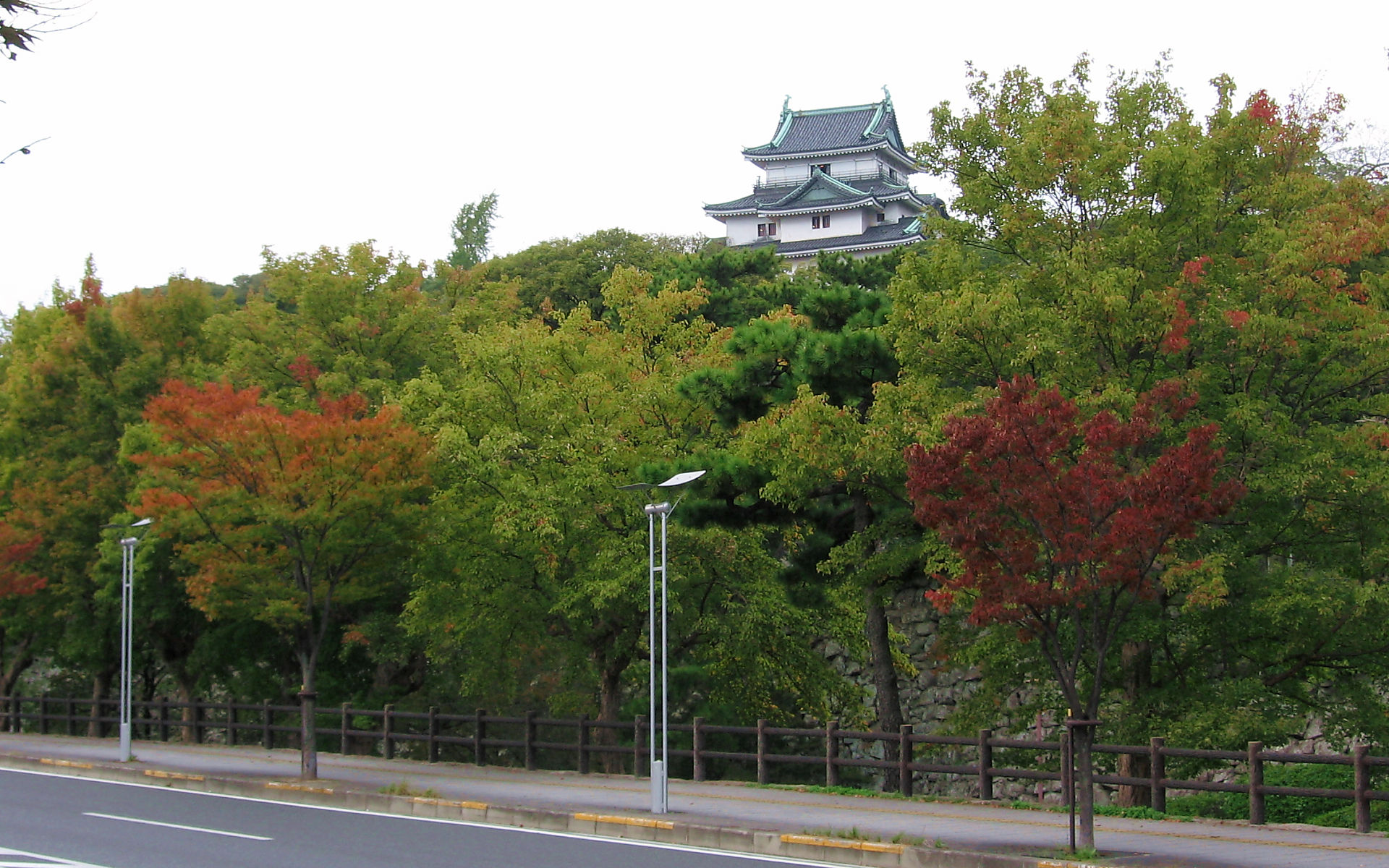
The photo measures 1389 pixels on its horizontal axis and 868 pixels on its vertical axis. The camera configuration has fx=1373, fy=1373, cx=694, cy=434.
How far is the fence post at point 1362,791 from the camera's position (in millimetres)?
14938

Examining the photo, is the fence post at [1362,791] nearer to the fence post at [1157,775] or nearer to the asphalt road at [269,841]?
the fence post at [1157,775]

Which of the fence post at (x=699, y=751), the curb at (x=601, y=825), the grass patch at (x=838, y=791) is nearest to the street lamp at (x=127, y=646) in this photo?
the curb at (x=601, y=825)

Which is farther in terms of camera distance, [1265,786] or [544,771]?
[544,771]

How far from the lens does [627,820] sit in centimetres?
1647

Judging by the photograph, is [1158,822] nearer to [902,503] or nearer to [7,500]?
[902,503]

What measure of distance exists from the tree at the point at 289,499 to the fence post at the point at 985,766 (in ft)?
34.3

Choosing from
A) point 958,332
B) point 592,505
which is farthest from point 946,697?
point 958,332

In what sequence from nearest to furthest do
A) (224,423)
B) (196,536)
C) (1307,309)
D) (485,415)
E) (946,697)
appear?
(1307,309), (224,423), (485,415), (196,536), (946,697)

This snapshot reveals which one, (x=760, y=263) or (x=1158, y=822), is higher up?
(x=760, y=263)

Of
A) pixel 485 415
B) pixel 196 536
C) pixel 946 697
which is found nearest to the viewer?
pixel 485 415

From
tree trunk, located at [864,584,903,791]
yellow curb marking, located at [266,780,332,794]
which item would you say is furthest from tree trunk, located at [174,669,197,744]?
tree trunk, located at [864,584,903,791]

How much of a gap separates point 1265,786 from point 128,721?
19.9 meters

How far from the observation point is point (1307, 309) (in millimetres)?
19766

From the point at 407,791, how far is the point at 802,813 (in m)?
5.85
